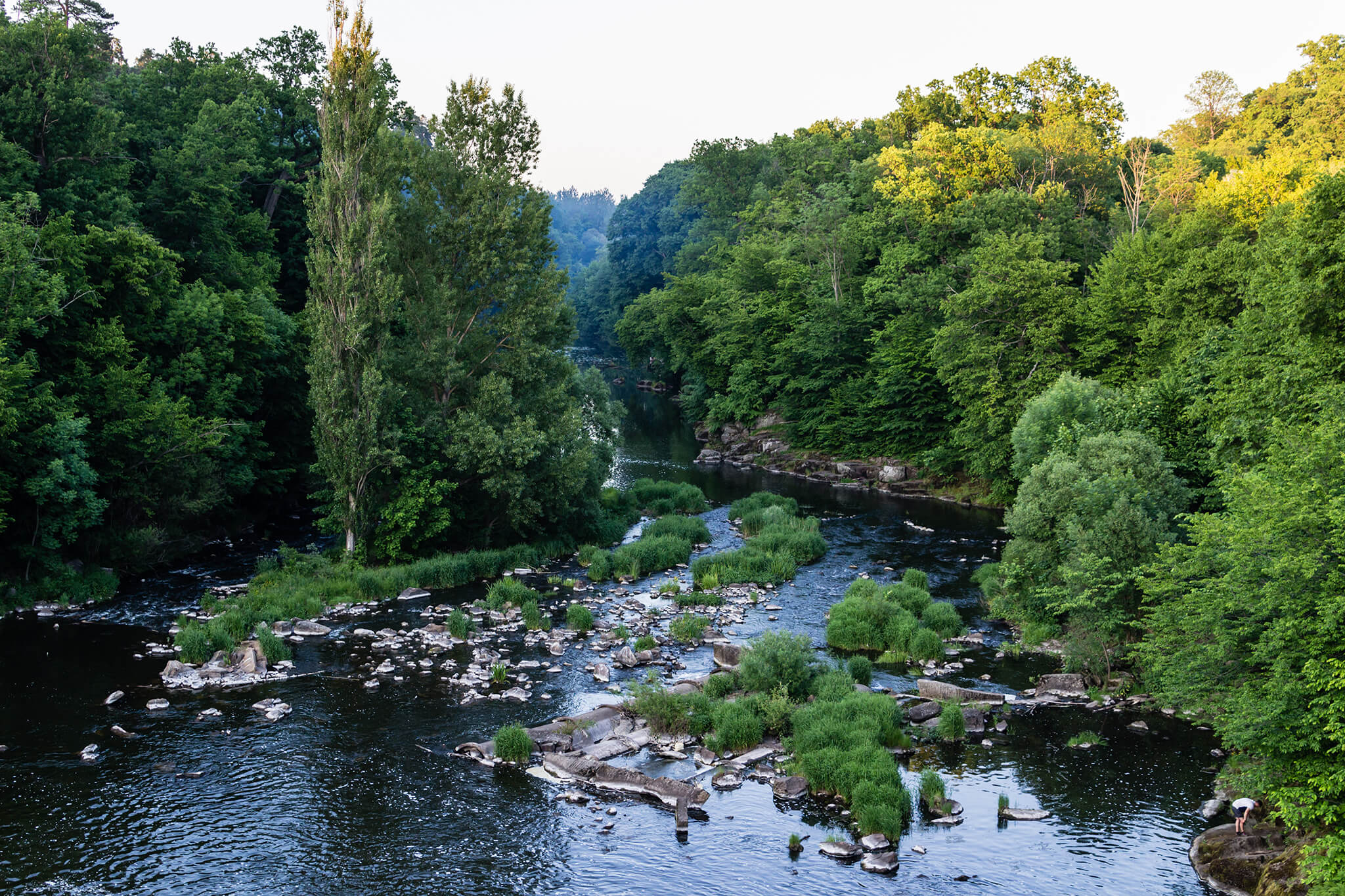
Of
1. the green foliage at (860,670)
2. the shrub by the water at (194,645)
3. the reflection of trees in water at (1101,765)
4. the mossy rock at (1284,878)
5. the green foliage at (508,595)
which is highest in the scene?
the shrub by the water at (194,645)

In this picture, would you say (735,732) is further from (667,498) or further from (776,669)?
(667,498)

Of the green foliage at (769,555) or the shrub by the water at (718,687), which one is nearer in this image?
the shrub by the water at (718,687)

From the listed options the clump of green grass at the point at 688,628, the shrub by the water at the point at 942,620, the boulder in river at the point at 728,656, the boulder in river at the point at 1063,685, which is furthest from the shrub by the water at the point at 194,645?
the boulder in river at the point at 1063,685

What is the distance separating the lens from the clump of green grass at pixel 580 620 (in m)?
29.1

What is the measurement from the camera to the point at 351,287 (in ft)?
111

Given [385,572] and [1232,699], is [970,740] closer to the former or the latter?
[1232,699]

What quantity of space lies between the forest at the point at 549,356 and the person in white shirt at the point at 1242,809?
61.1 inches

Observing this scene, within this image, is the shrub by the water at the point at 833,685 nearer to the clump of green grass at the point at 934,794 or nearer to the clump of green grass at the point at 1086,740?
the clump of green grass at the point at 934,794

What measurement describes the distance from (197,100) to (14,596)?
34229 millimetres

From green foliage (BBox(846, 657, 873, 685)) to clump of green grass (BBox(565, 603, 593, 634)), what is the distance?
8.38 metres

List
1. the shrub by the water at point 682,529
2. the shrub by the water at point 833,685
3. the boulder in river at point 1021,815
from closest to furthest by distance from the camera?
the boulder in river at point 1021,815 → the shrub by the water at point 833,685 → the shrub by the water at point 682,529

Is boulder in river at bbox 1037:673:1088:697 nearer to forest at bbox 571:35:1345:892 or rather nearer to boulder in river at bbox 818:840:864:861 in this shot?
forest at bbox 571:35:1345:892

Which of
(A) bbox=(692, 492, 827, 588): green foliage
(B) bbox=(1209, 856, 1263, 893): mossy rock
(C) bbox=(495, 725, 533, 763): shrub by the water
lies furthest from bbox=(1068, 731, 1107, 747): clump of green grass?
(A) bbox=(692, 492, 827, 588): green foliage

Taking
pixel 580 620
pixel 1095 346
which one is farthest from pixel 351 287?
pixel 1095 346
